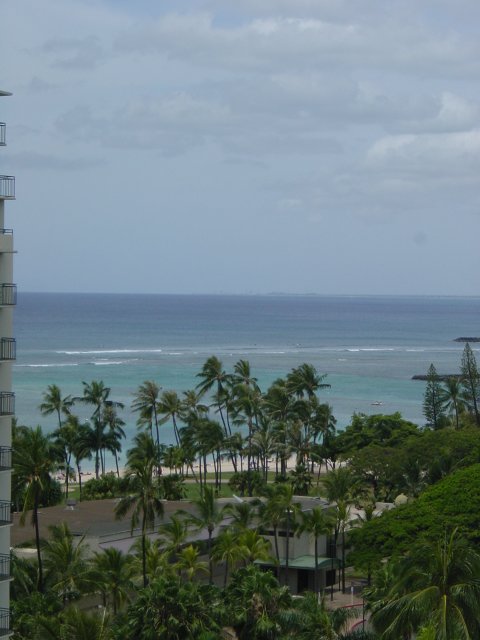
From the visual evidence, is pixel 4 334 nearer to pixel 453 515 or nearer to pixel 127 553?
pixel 127 553

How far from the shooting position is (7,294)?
2598 cm

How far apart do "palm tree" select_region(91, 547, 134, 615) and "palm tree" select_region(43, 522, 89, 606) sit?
427mm

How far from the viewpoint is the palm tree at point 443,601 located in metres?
22.6

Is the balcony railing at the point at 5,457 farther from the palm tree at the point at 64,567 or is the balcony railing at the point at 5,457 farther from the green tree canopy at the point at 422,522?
the green tree canopy at the point at 422,522

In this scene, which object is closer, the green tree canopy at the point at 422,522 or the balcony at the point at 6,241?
the balcony at the point at 6,241

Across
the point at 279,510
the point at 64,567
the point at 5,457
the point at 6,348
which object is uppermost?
the point at 6,348

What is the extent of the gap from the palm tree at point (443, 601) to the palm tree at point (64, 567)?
13.6m

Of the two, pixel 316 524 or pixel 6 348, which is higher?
pixel 6 348

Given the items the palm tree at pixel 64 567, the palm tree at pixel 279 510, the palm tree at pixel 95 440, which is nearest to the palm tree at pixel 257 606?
the palm tree at pixel 64 567

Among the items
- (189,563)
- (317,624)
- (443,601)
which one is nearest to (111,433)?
(189,563)

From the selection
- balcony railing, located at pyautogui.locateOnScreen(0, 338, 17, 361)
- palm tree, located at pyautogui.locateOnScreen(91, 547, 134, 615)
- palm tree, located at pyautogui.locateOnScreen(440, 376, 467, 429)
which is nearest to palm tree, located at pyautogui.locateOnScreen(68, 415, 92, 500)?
palm tree, located at pyautogui.locateOnScreen(440, 376, 467, 429)

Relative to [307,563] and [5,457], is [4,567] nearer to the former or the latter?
[5,457]

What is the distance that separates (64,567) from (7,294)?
44.9ft

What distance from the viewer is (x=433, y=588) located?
922 inches
